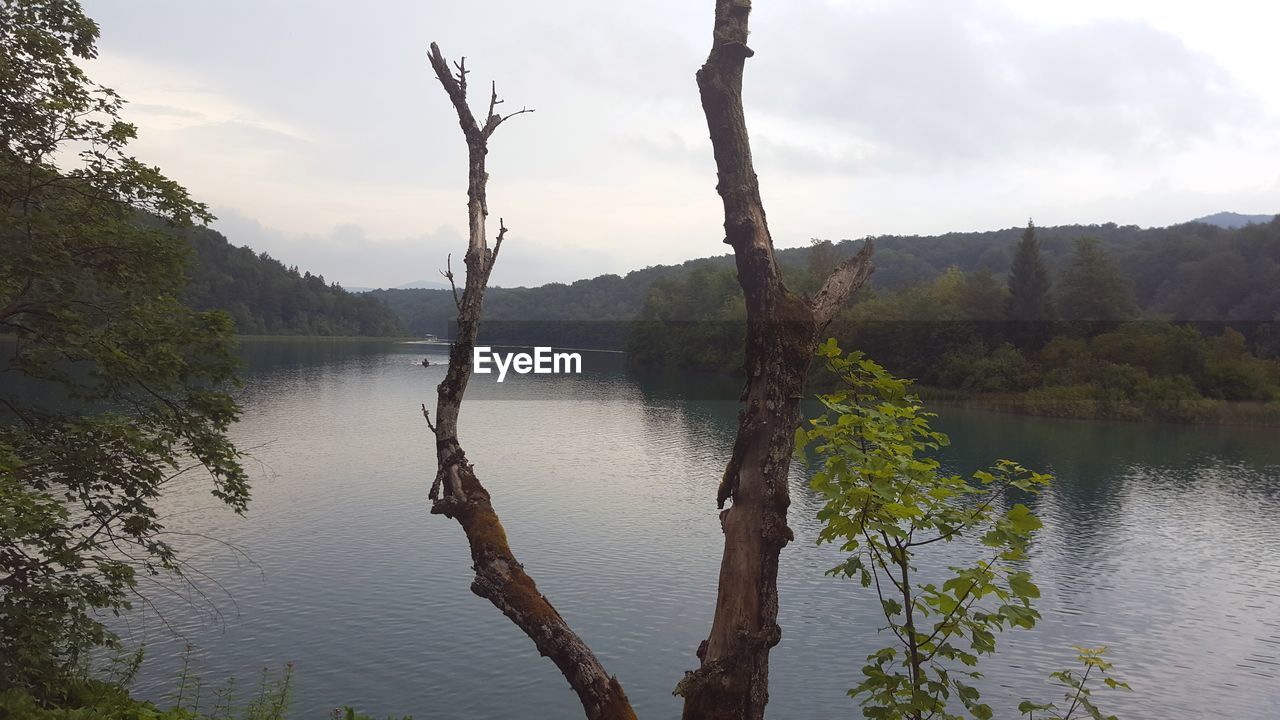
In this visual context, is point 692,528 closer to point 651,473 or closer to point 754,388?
point 651,473

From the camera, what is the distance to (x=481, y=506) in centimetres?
427

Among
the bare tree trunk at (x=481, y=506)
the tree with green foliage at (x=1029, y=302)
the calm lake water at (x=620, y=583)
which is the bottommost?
the calm lake water at (x=620, y=583)

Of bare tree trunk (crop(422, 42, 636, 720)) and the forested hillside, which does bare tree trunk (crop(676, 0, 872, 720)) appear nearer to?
bare tree trunk (crop(422, 42, 636, 720))

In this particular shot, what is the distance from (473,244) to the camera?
4320mm

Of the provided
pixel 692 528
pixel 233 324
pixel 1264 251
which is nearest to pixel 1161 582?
pixel 692 528

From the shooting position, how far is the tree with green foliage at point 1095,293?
53156 mm

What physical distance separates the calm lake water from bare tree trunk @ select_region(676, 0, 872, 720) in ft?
24.8

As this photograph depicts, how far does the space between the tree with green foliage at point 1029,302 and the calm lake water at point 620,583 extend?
23156 millimetres

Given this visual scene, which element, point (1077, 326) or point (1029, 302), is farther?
point (1029, 302)

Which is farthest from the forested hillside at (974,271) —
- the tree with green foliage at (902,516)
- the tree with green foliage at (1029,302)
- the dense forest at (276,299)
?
the dense forest at (276,299)

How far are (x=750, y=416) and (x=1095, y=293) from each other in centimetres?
5786

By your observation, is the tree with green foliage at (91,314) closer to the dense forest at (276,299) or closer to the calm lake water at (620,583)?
the calm lake water at (620,583)

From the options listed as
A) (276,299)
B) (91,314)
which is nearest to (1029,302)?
(91,314)

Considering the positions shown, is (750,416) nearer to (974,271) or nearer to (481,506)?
(481,506)
